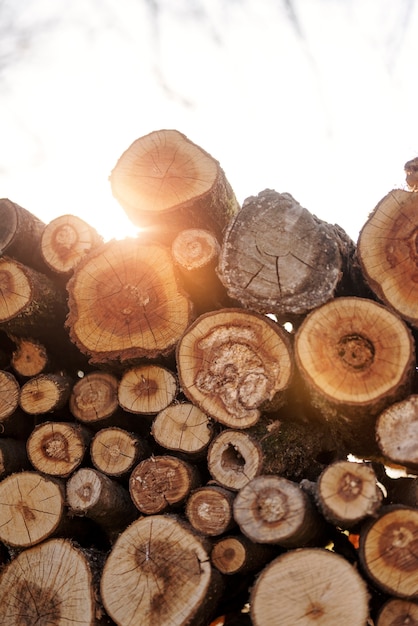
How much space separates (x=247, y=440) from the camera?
2.69m

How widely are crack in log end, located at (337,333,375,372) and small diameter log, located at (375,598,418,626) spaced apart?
3.57 feet

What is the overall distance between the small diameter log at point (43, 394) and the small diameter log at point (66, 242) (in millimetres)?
770

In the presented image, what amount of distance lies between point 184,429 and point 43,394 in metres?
1.03

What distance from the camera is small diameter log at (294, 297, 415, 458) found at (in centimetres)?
240

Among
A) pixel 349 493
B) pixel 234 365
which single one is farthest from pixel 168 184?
pixel 349 493

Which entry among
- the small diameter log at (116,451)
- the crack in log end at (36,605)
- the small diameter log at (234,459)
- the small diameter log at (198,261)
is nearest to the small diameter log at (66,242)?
the small diameter log at (198,261)

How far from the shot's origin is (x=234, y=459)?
2748 millimetres

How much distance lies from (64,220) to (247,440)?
2.01 m

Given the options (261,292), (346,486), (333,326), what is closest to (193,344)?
(261,292)

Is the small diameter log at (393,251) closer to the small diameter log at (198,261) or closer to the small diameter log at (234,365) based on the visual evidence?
the small diameter log at (234,365)

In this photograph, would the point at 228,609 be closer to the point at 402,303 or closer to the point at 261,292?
the point at 261,292

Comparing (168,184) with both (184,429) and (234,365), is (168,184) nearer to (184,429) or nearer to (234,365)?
(234,365)

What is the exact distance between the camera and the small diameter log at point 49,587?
8.46 ft

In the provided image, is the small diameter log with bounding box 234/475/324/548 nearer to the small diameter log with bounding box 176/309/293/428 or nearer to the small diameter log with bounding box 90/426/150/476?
the small diameter log with bounding box 176/309/293/428
